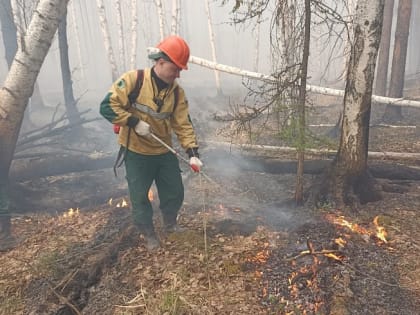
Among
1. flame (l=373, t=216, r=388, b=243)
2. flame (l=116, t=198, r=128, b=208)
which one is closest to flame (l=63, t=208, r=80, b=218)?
flame (l=116, t=198, r=128, b=208)

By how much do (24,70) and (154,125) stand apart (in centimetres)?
276

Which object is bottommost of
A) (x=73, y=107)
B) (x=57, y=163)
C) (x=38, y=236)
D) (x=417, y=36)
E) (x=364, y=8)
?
(x=38, y=236)

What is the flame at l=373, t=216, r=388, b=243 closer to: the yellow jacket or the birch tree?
the yellow jacket

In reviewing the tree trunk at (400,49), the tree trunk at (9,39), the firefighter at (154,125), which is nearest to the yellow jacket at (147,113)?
the firefighter at (154,125)

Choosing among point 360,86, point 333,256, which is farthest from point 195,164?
point 360,86

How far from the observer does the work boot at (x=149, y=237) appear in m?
4.68

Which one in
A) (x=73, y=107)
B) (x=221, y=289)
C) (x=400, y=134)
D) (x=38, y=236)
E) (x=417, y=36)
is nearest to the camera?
(x=221, y=289)

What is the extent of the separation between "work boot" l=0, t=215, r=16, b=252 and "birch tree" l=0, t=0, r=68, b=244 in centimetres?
13

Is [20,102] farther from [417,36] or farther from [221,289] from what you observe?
[417,36]

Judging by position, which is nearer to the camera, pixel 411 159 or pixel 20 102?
pixel 20 102

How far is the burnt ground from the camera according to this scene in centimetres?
354

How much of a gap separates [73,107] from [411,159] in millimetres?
10300

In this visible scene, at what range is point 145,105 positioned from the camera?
423 cm

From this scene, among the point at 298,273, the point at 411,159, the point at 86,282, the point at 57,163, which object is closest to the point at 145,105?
the point at 86,282
